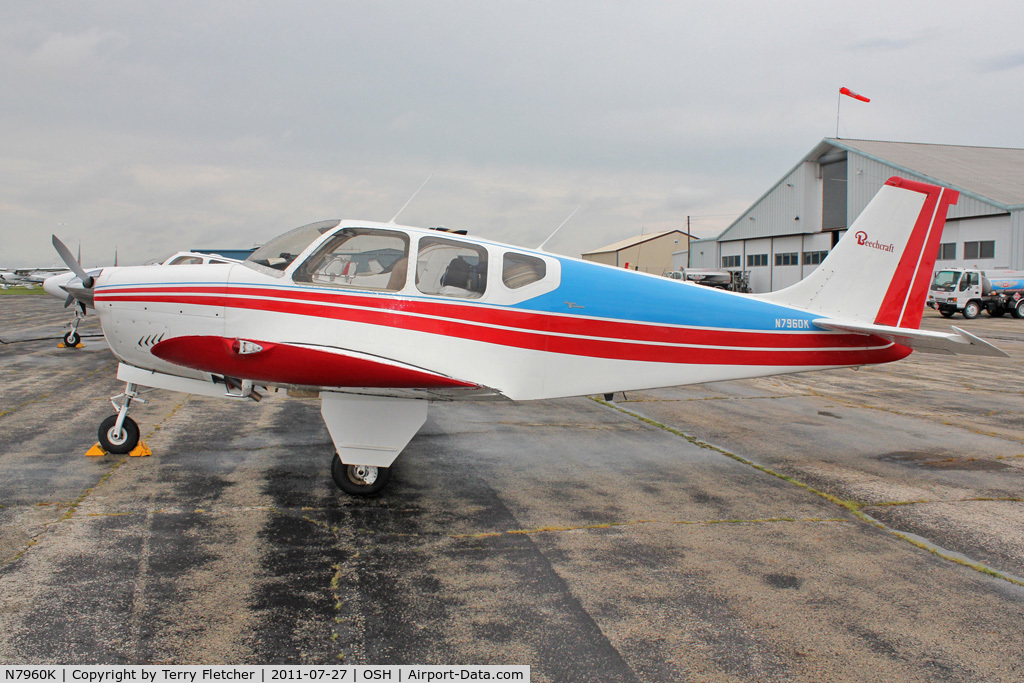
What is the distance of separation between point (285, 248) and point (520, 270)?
2.04 metres

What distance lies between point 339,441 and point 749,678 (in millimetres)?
3606

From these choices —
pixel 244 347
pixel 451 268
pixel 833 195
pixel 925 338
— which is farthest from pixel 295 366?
pixel 833 195

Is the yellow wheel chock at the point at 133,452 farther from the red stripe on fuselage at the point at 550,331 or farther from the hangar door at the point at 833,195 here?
the hangar door at the point at 833,195

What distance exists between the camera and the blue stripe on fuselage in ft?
19.7

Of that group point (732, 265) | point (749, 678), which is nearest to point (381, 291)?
Answer: point (749, 678)

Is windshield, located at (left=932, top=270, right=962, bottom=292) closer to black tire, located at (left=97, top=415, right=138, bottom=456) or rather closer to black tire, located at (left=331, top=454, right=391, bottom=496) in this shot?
black tire, located at (left=331, top=454, right=391, bottom=496)

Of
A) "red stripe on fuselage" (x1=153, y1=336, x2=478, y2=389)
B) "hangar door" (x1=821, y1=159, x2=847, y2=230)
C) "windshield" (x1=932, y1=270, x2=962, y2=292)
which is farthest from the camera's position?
"hangar door" (x1=821, y1=159, x2=847, y2=230)

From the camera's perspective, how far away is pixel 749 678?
3117 mm

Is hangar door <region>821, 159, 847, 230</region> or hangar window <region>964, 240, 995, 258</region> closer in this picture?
hangar window <region>964, 240, 995, 258</region>

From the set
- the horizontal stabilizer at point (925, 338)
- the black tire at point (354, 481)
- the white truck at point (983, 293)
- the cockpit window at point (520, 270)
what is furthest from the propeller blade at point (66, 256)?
the white truck at point (983, 293)

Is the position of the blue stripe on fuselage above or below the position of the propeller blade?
below

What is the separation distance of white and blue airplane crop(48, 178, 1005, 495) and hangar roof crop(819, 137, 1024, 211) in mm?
36297
